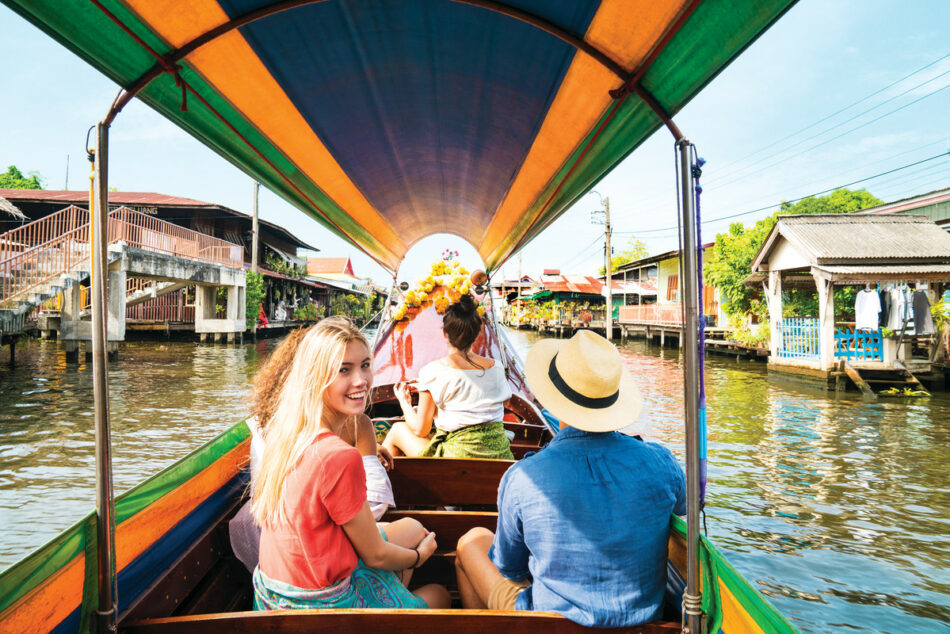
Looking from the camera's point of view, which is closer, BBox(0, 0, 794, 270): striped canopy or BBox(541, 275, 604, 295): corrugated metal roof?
BBox(0, 0, 794, 270): striped canopy

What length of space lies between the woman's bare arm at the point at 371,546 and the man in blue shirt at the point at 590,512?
311 mm

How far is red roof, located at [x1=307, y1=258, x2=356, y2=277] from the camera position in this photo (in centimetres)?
5159

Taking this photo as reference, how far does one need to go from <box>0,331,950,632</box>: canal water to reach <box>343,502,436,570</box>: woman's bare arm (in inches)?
115

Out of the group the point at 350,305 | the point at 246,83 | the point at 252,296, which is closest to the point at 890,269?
the point at 246,83

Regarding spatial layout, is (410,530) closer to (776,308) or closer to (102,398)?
(102,398)

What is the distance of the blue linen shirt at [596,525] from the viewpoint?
1484 mm

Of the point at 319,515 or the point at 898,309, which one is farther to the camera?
the point at 898,309

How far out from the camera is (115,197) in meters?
24.3

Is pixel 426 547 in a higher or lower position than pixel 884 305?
lower

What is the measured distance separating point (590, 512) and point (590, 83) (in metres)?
1.66

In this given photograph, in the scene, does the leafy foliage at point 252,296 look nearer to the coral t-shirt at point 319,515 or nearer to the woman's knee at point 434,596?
the woman's knee at point 434,596

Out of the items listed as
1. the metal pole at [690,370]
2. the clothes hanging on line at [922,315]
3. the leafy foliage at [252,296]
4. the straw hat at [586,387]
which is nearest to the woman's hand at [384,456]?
the straw hat at [586,387]

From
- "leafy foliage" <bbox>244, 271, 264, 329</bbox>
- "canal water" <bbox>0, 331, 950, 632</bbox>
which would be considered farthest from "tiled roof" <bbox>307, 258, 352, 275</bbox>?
"canal water" <bbox>0, 331, 950, 632</bbox>

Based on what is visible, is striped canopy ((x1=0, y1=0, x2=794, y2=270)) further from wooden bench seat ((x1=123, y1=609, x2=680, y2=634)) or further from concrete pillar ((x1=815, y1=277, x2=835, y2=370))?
concrete pillar ((x1=815, y1=277, x2=835, y2=370))
